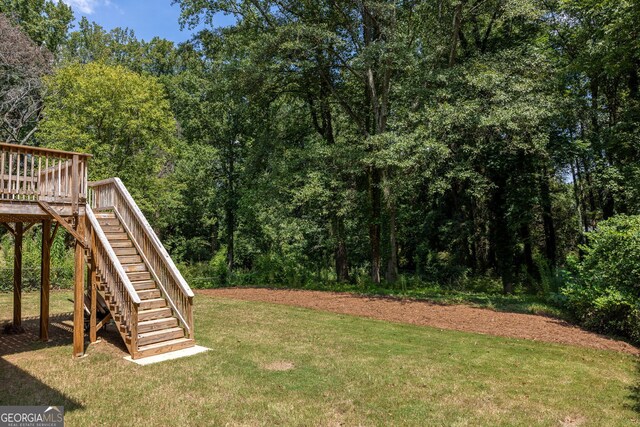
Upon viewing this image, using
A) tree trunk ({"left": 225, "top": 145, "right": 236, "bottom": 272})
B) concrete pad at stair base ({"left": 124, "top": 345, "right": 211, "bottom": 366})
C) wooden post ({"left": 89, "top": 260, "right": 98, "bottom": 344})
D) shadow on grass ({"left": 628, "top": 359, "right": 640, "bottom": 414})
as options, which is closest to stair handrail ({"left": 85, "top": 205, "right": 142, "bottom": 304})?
wooden post ({"left": 89, "top": 260, "right": 98, "bottom": 344})

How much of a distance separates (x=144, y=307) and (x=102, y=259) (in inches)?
46.9

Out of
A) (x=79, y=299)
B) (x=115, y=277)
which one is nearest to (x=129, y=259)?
(x=115, y=277)

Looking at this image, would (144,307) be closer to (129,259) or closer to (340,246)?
(129,259)

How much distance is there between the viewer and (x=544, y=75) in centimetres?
1386

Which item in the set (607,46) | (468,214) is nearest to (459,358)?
(607,46)

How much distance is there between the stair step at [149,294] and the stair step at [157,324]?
56 centimetres

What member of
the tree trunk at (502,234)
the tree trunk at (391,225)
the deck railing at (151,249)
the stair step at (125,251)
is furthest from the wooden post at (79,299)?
the tree trunk at (502,234)

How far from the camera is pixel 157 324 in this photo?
7.04m

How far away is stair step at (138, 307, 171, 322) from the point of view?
22.9ft

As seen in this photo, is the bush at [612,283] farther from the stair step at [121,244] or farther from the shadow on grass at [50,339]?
the stair step at [121,244]

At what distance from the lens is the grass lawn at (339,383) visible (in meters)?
4.46

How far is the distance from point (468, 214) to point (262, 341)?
55.8 ft

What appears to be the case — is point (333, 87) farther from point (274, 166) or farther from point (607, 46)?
point (607, 46)

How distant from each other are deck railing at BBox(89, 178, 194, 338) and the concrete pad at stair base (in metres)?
0.36
